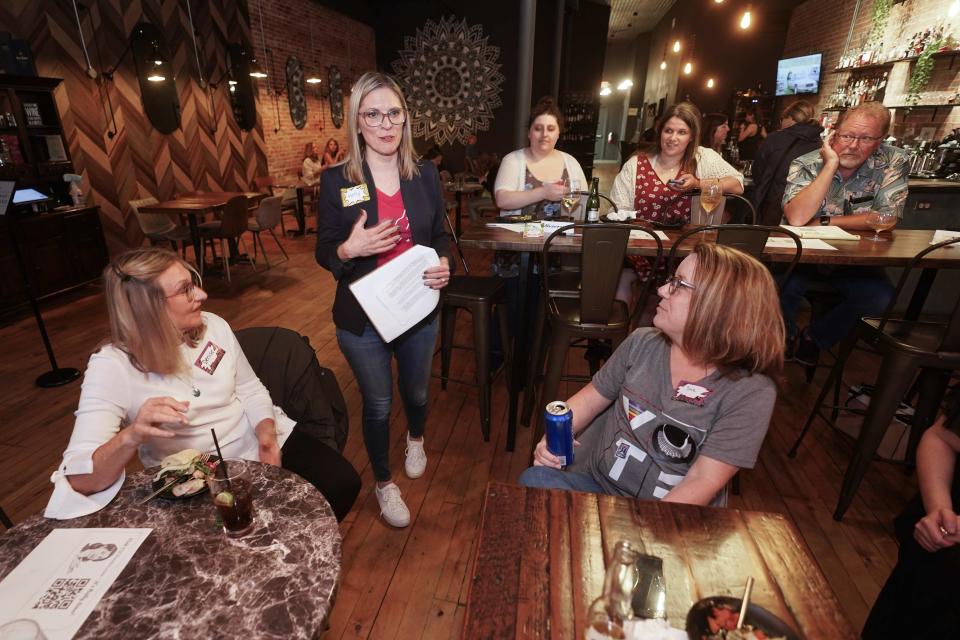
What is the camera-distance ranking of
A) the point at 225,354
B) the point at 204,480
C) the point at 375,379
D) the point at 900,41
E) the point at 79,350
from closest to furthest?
the point at 204,480 → the point at 225,354 → the point at 375,379 → the point at 79,350 → the point at 900,41

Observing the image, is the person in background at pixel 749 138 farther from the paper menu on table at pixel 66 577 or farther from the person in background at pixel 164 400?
the paper menu on table at pixel 66 577

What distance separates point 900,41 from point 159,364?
7.59 metres

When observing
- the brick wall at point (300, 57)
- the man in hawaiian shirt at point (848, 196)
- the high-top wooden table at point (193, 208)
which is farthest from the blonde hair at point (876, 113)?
the brick wall at point (300, 57)

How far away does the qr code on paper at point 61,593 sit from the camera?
0.82m

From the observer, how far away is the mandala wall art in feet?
28.0

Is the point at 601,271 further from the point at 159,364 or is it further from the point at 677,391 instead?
the point at 159,364

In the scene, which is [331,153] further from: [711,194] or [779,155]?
[711,194]

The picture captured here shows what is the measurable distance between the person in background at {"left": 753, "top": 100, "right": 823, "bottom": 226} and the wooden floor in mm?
1423

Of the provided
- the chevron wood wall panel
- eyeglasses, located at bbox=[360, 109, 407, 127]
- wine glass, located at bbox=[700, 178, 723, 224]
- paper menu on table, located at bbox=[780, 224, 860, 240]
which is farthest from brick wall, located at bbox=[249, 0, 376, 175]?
paper menu on table, located at bbox=[780, 224, 860, 240]

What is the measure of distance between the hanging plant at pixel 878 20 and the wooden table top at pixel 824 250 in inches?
202

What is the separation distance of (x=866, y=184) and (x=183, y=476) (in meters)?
3.30

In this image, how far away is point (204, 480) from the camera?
1068 mm

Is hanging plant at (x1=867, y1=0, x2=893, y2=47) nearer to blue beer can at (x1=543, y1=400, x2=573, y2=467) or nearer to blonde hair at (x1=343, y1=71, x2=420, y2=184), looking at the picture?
blonde hair at (x1=343, y1=71, x2=420, y2=184)

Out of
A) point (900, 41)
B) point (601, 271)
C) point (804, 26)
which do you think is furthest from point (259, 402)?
point (804, 26)
